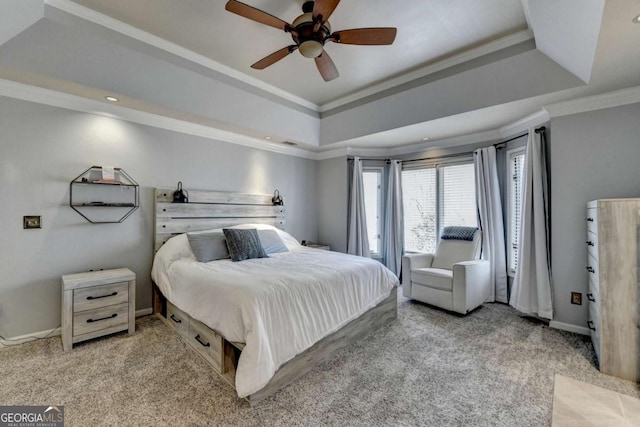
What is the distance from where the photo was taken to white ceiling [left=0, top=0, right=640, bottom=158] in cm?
215

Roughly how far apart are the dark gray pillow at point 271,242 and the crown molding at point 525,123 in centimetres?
337

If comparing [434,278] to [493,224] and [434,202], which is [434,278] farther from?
[434,202]

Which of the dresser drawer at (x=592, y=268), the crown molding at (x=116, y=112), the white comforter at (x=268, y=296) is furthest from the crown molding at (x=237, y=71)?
the dresser drawer at (x=592, y=268)

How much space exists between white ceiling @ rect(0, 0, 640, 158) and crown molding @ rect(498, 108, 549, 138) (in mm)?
95

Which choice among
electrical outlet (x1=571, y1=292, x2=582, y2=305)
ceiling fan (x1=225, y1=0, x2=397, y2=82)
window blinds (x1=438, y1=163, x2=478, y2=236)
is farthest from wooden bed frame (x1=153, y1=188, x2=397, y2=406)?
ceiling fan (x1=225, y1=0, x2=397, y2=82)

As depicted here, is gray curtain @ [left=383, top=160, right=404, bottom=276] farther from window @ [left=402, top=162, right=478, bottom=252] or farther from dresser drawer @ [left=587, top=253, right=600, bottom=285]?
dresser drawer @ [left=587, top=253, right=600, bottom=285]

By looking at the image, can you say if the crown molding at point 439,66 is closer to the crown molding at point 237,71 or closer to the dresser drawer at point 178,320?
the crown molding at point 237,71

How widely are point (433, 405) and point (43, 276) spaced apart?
11.9ft

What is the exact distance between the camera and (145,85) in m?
2.76

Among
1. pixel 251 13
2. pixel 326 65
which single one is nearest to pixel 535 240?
pixel 326 65

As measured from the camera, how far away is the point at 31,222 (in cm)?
258

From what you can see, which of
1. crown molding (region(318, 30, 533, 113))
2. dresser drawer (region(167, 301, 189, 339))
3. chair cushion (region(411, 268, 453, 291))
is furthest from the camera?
chair cushion (region(411, 268, 453, 291))

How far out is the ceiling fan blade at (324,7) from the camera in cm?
186

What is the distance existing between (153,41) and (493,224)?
4.62 metres
